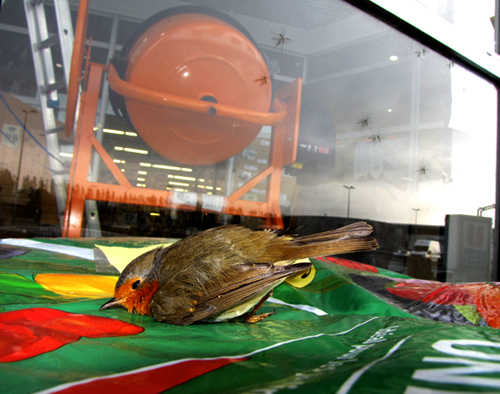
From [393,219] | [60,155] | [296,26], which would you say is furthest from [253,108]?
[393,219]

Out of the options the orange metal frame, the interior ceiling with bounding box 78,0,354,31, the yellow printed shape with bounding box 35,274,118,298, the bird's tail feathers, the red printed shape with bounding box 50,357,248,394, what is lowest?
the yellow printed shape with bounding box 35,274,118,298

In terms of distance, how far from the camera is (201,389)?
0.90 feet

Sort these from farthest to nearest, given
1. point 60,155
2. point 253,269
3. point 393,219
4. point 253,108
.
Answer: point 393,219
point 253,108
point 60,155
point 253,269

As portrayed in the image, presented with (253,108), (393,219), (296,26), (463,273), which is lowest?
(463,273)

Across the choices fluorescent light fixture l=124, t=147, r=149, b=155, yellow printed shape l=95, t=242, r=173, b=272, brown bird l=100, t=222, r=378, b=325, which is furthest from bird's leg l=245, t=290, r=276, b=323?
fluorescent light fixture l=124, t=147, r=149, b=155

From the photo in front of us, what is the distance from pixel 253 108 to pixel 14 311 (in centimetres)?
168

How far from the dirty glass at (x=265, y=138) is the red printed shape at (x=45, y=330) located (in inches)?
51.3

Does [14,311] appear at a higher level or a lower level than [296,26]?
lower

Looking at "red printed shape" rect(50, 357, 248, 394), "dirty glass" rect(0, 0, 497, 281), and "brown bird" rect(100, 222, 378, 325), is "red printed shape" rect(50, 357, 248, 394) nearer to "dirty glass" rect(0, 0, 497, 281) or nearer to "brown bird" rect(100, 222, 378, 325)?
"brown bird" rect(100, 222, 378, 325)

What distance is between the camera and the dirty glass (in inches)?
66.7

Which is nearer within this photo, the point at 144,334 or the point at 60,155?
the point at 144,334

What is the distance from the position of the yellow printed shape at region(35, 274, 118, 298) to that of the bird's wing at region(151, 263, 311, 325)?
27 centimetres

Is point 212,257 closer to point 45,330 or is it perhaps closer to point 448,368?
point 45,330

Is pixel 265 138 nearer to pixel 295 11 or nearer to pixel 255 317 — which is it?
pixel 295 11
